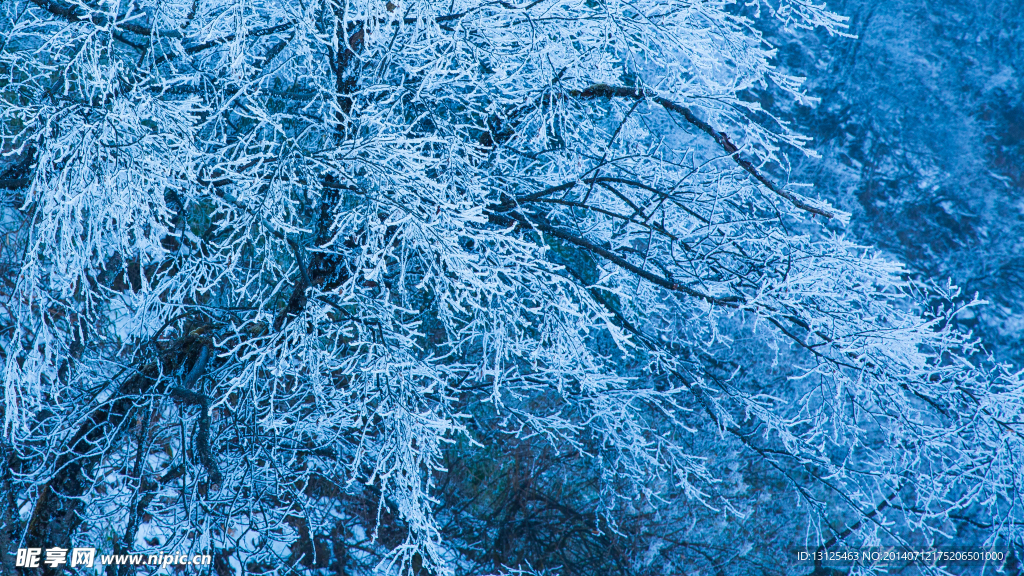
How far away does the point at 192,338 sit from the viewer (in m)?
3.63

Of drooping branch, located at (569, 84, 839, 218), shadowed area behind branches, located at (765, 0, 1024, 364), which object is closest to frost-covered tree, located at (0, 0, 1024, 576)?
drooping branch, located at (569, 84, 839, 218)

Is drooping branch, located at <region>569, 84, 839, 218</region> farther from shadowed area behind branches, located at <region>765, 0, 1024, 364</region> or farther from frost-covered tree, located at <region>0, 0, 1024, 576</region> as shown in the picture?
shadowed area behind branches, located at <region>765, 0, 1024, 364</region>

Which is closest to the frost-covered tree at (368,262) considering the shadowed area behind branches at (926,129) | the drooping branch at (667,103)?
the drooping branch at (667,103)

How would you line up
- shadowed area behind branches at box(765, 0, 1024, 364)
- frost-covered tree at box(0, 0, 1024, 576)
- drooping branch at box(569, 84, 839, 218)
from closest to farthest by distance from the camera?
1. frost-covered tree at box(0, 0, 1024, 576)
2. drooping branch at box(569, 84, 839, 218)
3. shadowed area behind branches at box(765, 0, 1024, 364)

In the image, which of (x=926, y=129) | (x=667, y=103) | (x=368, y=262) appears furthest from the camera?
(x=926, y=129)

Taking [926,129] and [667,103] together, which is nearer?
[667,103]

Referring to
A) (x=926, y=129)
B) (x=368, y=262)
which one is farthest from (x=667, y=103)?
(x=926, y=129)

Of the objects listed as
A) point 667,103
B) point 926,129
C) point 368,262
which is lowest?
point 926,129

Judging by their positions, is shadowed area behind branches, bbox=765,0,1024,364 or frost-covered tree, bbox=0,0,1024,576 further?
shadowed area behind branches, bbox=765,0,1024,364

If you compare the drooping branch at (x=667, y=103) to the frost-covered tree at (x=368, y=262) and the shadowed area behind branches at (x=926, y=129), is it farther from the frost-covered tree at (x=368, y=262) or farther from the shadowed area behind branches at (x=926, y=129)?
the shadowed area behind branches at (x=926, y=129)

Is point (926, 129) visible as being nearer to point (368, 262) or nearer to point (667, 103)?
point (667, 103)

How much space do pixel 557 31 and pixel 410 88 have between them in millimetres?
901

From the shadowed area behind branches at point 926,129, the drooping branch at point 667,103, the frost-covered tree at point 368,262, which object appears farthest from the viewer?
the shadowed area behind branches at point 926,129

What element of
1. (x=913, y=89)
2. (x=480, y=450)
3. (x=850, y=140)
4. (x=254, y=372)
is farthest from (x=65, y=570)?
(x=913, y=89)
